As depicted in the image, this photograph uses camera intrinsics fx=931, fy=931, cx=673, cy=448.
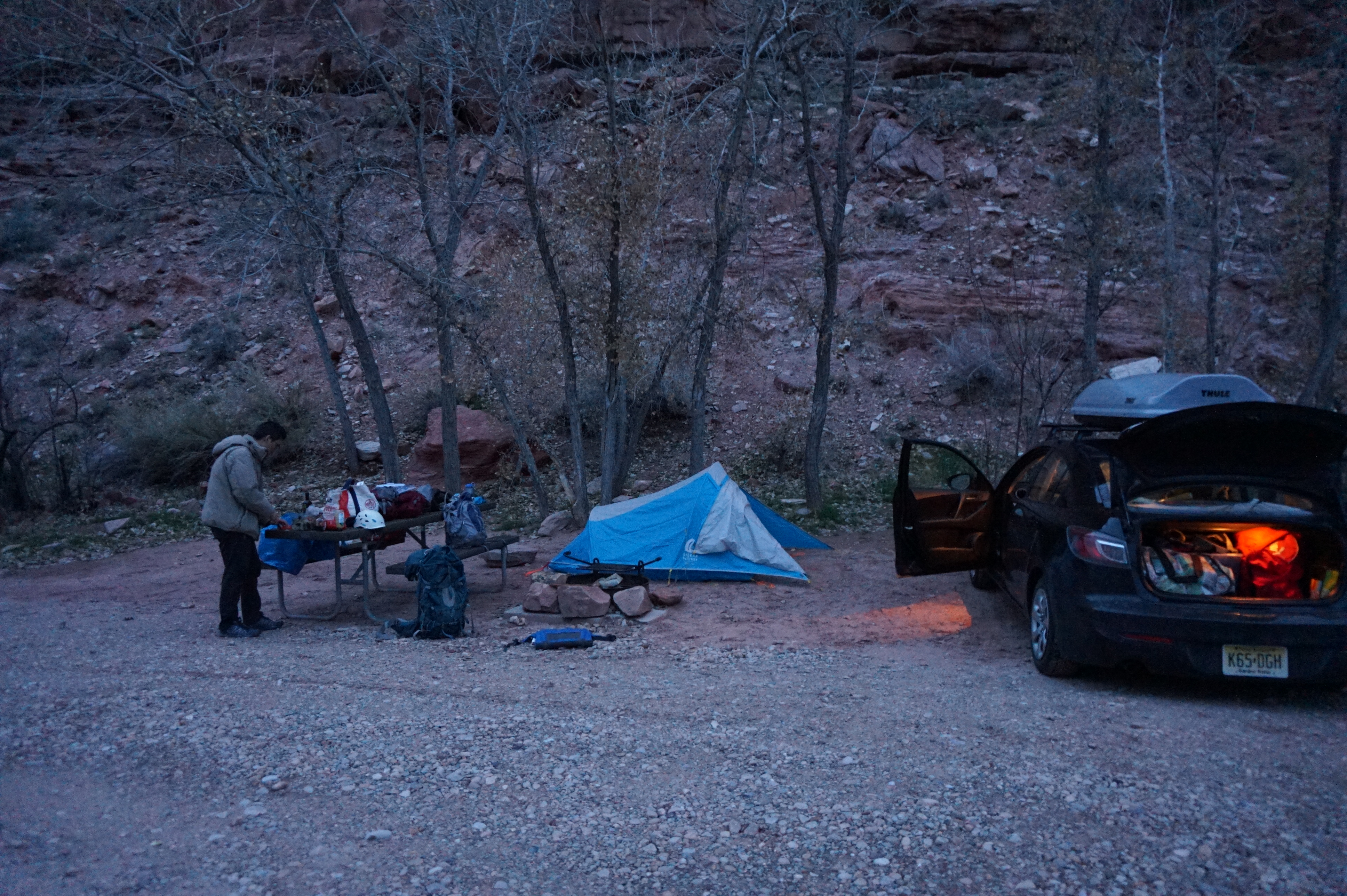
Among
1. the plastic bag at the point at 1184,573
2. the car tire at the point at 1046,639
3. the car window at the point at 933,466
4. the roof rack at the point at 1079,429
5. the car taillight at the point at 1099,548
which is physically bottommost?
the car window at the point at 933,466

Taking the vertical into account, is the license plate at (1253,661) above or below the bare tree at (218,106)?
below

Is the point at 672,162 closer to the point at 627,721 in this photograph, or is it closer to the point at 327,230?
the point at 327,230

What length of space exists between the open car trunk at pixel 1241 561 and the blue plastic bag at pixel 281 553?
6.70 metres

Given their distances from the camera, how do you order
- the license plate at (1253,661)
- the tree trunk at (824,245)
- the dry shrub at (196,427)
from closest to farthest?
the license plate at (1253,661)
the tree trunk at (824,245)
the dry shrub at (196,427)

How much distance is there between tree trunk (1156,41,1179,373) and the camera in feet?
46.0

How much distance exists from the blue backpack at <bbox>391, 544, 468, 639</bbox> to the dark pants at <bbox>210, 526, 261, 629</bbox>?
131 centimetres

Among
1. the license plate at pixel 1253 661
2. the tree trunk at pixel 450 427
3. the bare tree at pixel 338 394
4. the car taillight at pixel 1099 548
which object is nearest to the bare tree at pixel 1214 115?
the car taillight at pixel 1099 548

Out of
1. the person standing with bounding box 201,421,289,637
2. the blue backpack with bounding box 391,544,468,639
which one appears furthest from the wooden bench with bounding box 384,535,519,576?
the person standing with bounding box 201,421,289,637

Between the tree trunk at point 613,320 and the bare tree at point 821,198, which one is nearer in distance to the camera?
the tree trunk at point 613,320

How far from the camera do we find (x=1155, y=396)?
6.65 metres

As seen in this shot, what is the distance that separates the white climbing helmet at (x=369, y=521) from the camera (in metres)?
7.68

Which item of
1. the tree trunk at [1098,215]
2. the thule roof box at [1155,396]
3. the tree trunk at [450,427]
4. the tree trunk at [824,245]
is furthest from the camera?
the tree trunk at [450,427]

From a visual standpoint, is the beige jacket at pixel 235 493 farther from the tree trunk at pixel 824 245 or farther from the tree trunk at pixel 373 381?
the tree trunk at pixel 824 245

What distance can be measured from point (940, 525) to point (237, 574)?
19.0 ft
